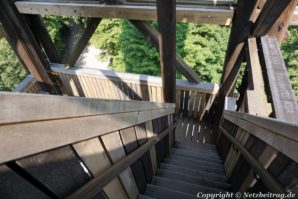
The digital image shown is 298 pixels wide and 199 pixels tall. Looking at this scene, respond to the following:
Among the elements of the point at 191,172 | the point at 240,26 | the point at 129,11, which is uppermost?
the point at 129,11

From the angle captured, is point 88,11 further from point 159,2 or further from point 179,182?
point 179,182

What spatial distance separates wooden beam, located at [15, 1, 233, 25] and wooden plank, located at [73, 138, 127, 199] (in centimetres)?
249

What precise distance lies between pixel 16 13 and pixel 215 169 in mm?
3864

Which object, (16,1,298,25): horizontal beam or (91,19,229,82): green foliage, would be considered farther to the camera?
(91,19,229,82): green foliage

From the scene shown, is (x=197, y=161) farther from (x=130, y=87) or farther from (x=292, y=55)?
(x=292, y=55)

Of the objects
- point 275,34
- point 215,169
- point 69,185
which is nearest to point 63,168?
point 69,185

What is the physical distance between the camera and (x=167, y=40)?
2391mm

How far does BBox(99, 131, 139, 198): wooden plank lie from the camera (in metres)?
1.08

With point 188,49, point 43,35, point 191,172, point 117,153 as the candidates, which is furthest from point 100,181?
point 188,49

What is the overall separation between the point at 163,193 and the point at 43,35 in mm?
3626

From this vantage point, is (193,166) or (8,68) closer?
(193,166)

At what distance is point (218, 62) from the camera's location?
449 inches

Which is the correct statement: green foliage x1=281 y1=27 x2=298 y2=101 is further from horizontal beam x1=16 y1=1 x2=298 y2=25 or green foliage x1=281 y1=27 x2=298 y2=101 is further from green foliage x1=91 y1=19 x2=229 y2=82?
horizontal beam x1=16 y1=1 x2=298 y2=25

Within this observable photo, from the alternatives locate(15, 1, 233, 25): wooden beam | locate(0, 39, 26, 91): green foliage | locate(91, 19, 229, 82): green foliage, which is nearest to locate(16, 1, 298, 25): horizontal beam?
locate(15, 1, 233, 25): wooden beam
